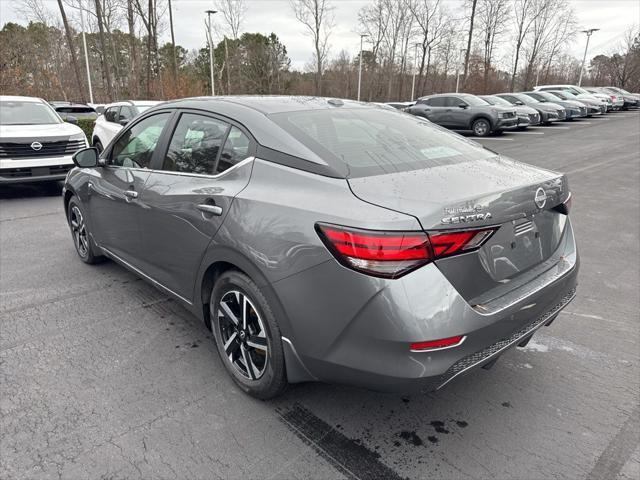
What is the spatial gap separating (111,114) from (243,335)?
10527mm

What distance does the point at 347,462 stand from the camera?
7.09ft

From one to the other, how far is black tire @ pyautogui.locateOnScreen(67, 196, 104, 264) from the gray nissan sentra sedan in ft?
4.94

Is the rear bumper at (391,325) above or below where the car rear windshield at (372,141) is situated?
below

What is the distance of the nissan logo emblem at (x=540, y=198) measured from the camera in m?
2.27

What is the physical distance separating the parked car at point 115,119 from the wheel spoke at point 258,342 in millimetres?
9352

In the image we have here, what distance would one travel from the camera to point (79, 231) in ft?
15.4

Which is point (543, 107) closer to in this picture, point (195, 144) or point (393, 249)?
point (195, 144)

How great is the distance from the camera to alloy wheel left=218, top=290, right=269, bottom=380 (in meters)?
2.48

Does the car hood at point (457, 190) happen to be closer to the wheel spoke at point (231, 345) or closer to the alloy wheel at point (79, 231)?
the wheel spoke at point (231, 345)

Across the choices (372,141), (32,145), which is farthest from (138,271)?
(32,145)

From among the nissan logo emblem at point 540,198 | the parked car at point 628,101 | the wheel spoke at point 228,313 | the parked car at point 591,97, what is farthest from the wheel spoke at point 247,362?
the parked car at point 628,101

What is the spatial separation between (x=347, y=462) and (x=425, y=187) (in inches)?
53.4

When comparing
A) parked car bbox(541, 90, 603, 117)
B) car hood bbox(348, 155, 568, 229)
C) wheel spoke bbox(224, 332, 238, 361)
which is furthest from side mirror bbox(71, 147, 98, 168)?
parked car bbox(541, 90, 603, 117)

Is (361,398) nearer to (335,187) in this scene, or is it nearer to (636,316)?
(335,187)
